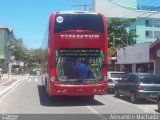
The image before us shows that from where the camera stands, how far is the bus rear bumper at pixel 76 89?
19156 mm

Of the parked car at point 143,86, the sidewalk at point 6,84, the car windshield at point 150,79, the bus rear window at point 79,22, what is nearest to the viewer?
the bus rear window at point 79,22

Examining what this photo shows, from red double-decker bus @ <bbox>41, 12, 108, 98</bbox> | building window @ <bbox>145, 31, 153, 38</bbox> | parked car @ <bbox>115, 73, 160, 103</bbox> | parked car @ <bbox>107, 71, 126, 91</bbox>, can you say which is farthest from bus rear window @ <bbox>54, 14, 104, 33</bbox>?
building window @ <bbox>145, 31, 153, 38</bbox>

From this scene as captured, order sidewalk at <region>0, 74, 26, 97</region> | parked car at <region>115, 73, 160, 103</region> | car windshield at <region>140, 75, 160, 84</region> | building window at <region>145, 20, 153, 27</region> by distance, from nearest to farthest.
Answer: parked car at <region>115, 73, 160, 103</region> < car windshield at <region>140, 75, 160, 84</region> < sidewalk at <region>0, 74, 26, 97</region> < building window at <region>145, 20, 153, 27</region>

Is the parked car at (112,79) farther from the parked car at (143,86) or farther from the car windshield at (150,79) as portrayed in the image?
the car windshield at (150,79)

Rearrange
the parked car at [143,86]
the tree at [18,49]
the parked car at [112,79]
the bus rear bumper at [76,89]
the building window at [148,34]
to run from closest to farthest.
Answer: the bus rear bumper at [76,89], the parked car at [143,86], the parked car at [112,79], the tree at [18,49], the building window at [148,34]

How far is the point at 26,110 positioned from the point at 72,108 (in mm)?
2080

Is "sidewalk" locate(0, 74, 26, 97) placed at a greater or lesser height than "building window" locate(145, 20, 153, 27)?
lesser

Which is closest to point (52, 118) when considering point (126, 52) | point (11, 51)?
point (126, 52)

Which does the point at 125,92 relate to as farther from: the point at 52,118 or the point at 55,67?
the point at 52,118

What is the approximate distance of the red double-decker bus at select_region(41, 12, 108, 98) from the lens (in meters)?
19.2

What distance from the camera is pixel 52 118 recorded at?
A: 14562 mm

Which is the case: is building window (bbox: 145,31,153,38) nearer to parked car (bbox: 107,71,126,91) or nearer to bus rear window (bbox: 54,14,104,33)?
parked car (bbox: 107,71,126,91)

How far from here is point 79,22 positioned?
19516 mm

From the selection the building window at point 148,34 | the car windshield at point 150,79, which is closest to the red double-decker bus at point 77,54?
the car windshield at point 150,79
